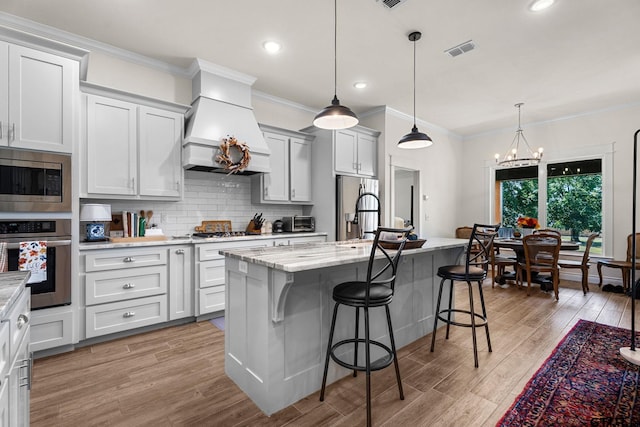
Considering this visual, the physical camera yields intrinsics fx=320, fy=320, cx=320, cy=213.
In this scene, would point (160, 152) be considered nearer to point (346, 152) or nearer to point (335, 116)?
point (335, 116)

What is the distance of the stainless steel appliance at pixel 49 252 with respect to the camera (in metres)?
2.46

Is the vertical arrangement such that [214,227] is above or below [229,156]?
below

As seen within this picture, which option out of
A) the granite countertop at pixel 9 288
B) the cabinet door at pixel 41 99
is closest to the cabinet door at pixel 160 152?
the cabinet door at pixel 41 99

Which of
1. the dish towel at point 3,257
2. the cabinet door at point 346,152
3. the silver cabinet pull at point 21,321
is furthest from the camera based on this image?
the cabinet door at point 346,152

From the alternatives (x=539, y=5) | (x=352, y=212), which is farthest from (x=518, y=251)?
(x=539, y=5)

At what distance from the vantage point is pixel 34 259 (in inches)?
98.7

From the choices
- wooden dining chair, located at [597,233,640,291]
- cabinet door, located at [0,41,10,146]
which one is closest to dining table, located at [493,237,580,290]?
wooden dining chair, located at [597,233,640,291]

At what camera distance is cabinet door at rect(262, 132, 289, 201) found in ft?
14.5

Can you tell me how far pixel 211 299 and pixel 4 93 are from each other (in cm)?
249

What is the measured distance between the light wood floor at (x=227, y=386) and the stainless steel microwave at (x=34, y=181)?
49.6 inches

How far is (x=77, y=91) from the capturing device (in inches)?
108

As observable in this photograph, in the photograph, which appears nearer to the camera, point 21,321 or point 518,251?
point 21,321

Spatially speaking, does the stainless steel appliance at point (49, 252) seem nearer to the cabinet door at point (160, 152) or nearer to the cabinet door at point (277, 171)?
the cabinet door at point (160, 152)

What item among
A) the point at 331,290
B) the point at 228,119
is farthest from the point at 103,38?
the point at 331,290
